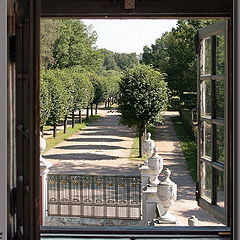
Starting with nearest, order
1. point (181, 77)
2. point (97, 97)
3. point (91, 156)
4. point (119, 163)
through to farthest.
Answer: point (119, 163) < point (91, 156) < point (181, 77) < point (97, 97)

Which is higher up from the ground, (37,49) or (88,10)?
(88,10)

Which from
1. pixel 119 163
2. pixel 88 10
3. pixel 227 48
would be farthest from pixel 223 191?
pixel 119 163

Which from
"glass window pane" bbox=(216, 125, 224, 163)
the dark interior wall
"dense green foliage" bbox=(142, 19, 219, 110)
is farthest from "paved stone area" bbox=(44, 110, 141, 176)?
the dark interior wall

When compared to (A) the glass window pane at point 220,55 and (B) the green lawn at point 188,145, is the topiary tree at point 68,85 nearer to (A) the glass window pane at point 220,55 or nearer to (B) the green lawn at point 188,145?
(B) the green lawn at point 188,145

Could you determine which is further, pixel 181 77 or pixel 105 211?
pixel 181 77

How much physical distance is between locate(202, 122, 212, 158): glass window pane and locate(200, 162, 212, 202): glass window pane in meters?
0.06

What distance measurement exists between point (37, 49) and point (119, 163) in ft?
34.3

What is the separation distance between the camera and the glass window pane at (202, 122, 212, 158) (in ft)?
8.09

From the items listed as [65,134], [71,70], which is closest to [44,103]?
[65,134]

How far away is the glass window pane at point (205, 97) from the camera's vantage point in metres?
2.50

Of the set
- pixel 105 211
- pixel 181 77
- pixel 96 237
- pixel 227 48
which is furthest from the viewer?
pixel 181 77

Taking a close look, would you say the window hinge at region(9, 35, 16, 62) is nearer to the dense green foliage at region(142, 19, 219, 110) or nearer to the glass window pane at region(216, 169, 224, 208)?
the glass window pane at region(216, 169, 224, 208)

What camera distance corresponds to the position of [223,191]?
2314 millimetres
